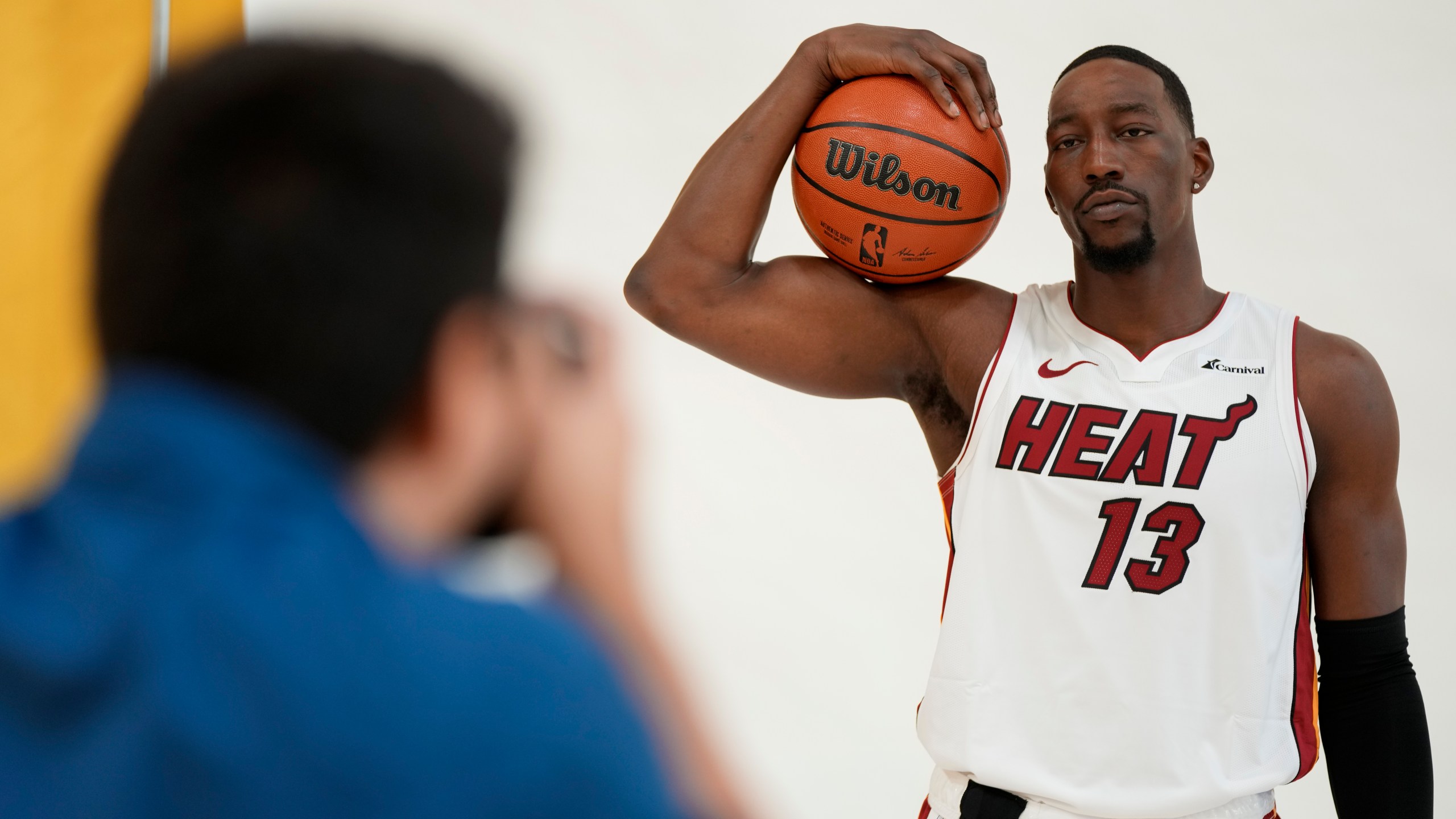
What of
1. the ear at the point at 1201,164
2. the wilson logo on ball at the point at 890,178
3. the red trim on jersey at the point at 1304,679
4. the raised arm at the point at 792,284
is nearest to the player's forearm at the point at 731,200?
the raised arm at the point at 792,284

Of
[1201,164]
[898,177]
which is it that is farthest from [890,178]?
[1201,164]

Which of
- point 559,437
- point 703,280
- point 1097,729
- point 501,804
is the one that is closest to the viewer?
point 501,804

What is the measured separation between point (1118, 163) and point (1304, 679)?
80 centimetres

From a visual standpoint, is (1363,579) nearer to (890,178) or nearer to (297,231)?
(890,178)

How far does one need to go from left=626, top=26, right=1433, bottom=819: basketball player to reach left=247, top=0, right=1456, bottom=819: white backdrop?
1.44m

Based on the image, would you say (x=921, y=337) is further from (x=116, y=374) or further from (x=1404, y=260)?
(x=1404, y=260)

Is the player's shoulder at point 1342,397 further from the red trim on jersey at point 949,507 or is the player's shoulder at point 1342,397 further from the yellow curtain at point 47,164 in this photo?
the yellow curtain at point 47,164

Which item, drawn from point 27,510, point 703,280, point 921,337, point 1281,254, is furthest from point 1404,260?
point 27,510

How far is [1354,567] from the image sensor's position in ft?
5.48

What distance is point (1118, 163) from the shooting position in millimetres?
1715

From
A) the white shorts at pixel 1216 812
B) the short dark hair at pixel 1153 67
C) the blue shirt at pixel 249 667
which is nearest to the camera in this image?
the blue shirt at pixel 249 667

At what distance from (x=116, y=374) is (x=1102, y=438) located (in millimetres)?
1431

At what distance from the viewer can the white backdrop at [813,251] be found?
3.12 m

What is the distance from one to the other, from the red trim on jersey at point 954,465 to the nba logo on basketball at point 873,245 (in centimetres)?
23
